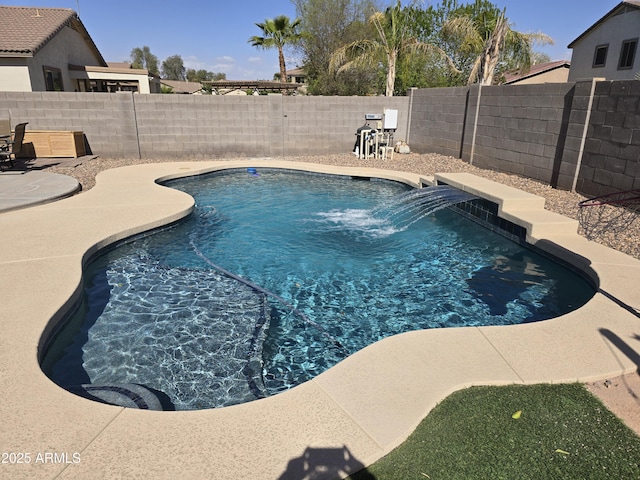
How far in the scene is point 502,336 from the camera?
4.12 meters

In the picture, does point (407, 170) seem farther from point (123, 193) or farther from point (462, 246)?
point (123, 193)

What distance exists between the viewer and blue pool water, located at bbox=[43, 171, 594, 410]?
14.0 feet

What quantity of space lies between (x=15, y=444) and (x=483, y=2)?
102 feet

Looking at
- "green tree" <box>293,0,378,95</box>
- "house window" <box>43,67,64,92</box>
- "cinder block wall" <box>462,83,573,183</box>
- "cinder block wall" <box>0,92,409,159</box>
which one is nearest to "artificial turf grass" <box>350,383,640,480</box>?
Result: "cinder block wall" <box>462,83,573,183</box>

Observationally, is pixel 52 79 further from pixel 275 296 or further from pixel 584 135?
pixel 584 135

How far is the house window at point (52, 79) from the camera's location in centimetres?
1808

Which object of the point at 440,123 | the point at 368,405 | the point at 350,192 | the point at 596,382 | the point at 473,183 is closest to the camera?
the point at 368,405

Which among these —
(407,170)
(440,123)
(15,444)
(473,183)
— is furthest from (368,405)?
(440,123)

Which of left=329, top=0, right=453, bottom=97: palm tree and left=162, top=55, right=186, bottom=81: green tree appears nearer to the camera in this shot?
left=329, top=0, right=453, bottom=97: palm tree

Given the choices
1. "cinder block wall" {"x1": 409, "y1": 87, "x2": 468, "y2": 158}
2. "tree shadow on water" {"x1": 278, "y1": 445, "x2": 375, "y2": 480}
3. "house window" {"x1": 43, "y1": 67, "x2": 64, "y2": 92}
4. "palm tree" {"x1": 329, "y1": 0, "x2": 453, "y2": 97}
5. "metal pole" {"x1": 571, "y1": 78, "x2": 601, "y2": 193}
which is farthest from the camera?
"palm tree" {"x1": 329, "y1": 0, "x2": 453, "y2": 97}

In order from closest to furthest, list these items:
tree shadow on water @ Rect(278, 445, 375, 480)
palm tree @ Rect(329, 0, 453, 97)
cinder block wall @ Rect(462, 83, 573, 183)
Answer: tree shadow on water @ Rect(278, 445, 375, 480), cinder block wall @ Rect(462, 83, 573, 183), palm tree @ Rect(329, 0, 453, 97)

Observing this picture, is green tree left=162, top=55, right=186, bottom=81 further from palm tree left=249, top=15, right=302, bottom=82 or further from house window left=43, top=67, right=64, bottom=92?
house window left=43, top=67, right=64, bottom=92

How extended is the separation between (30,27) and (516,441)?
2320 cm

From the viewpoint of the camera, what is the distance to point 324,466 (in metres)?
2.59
